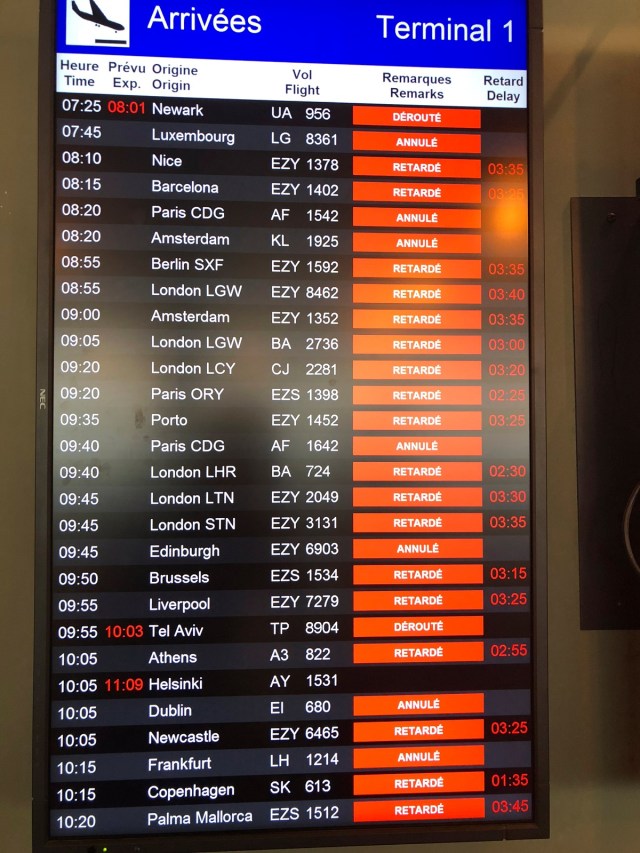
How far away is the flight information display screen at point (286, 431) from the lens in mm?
1204

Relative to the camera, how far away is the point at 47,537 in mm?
1188

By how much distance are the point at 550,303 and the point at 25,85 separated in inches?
40.7

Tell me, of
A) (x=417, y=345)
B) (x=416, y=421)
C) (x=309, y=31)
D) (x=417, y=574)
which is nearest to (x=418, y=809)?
(x=417, y=574)

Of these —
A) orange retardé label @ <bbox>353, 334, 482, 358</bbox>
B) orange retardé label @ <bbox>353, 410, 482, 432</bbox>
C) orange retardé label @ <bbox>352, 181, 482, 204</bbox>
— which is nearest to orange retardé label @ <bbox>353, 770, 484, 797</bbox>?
orange retardé label @ <bbox>353, 410, 482, 432</bbox>

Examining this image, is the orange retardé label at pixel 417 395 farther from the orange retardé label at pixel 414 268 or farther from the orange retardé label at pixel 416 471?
the orange retardé label at pixel 414 268

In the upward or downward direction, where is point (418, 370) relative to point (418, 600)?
upward

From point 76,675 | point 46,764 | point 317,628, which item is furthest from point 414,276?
point 46,764

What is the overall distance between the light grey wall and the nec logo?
17cm

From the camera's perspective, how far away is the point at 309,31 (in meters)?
1.26

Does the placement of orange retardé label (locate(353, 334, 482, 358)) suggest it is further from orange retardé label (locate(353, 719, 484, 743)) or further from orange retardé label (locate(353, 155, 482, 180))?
orange retardé label (locate(353, 719, 484, 743))

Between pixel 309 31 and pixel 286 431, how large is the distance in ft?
2.20

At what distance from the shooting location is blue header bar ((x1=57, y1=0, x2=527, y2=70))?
48.6 inches

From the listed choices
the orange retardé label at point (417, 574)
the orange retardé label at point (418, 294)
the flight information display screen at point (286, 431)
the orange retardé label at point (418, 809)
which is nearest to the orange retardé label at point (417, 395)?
the flight information display screen at point (286, 431)

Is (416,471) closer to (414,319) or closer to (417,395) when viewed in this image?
(417,395)
